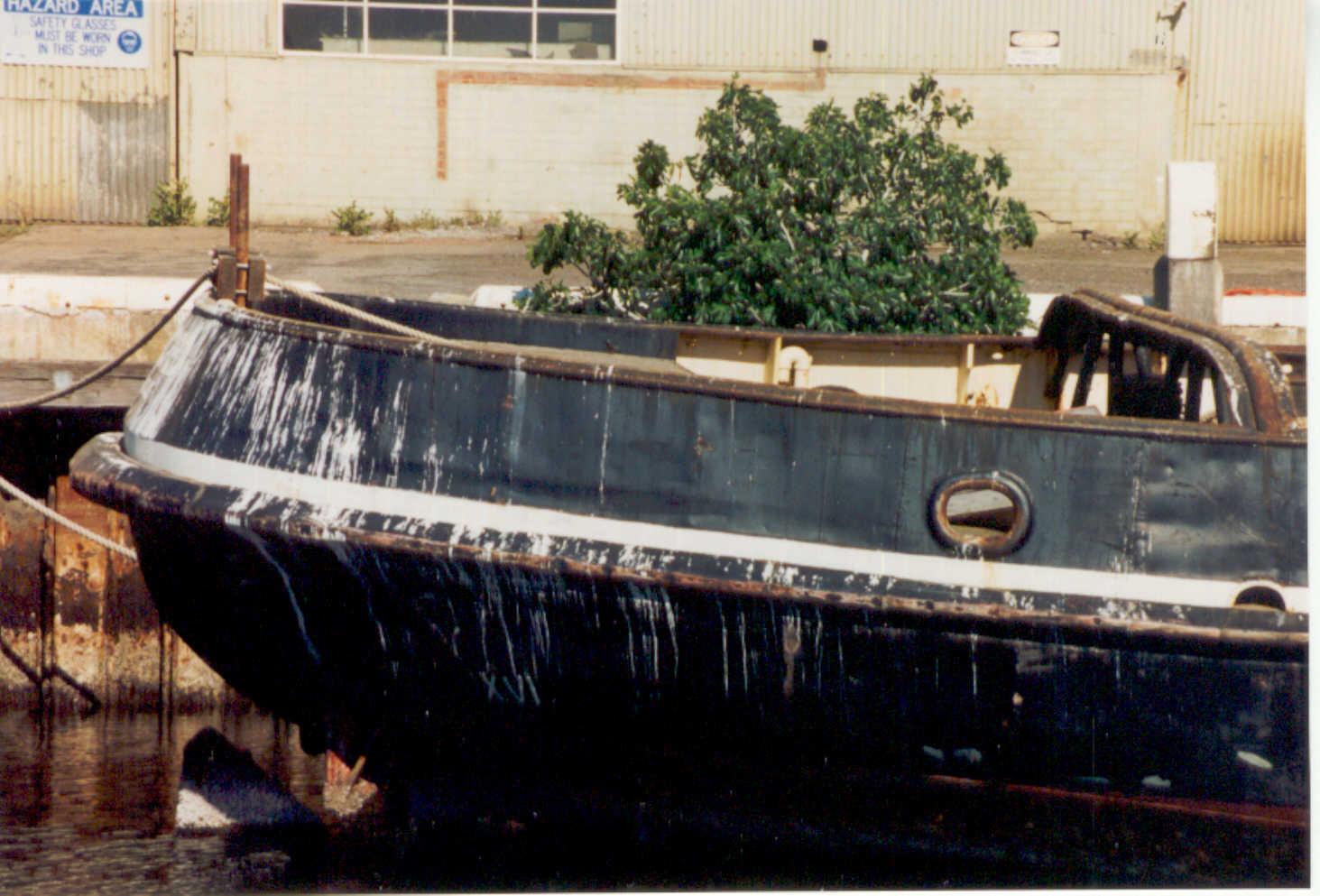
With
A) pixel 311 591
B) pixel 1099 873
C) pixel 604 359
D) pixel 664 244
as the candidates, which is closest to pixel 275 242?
pixel 664 244

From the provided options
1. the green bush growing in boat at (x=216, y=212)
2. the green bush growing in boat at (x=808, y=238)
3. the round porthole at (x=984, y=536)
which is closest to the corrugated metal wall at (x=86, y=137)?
the green bush growing in boat at (x=216, y=212)

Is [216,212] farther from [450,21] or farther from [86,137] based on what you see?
[450,21]

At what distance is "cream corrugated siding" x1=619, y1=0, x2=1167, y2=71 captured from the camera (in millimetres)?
16062

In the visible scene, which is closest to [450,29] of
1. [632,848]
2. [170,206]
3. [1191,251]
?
[170,206]

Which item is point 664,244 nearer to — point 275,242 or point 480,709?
point 480,709

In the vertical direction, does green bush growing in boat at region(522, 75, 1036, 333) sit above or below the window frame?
below

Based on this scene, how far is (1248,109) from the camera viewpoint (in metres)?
16.3

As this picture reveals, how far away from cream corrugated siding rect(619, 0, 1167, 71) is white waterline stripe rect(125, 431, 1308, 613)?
12.1 meters

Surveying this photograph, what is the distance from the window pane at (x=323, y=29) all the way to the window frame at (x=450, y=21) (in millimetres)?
41

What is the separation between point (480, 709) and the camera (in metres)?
5.10

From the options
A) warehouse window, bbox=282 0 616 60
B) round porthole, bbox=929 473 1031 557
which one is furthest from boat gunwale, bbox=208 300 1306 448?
warehouse window, bbox=282 0 616 60

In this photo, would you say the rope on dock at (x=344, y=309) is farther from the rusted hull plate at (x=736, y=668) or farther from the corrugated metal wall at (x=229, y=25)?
the corrugated metal wall at (x=229, y=25)

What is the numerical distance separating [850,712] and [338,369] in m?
1.92

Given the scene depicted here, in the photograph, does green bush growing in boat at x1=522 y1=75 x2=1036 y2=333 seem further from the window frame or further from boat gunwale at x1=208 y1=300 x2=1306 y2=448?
the window frame
